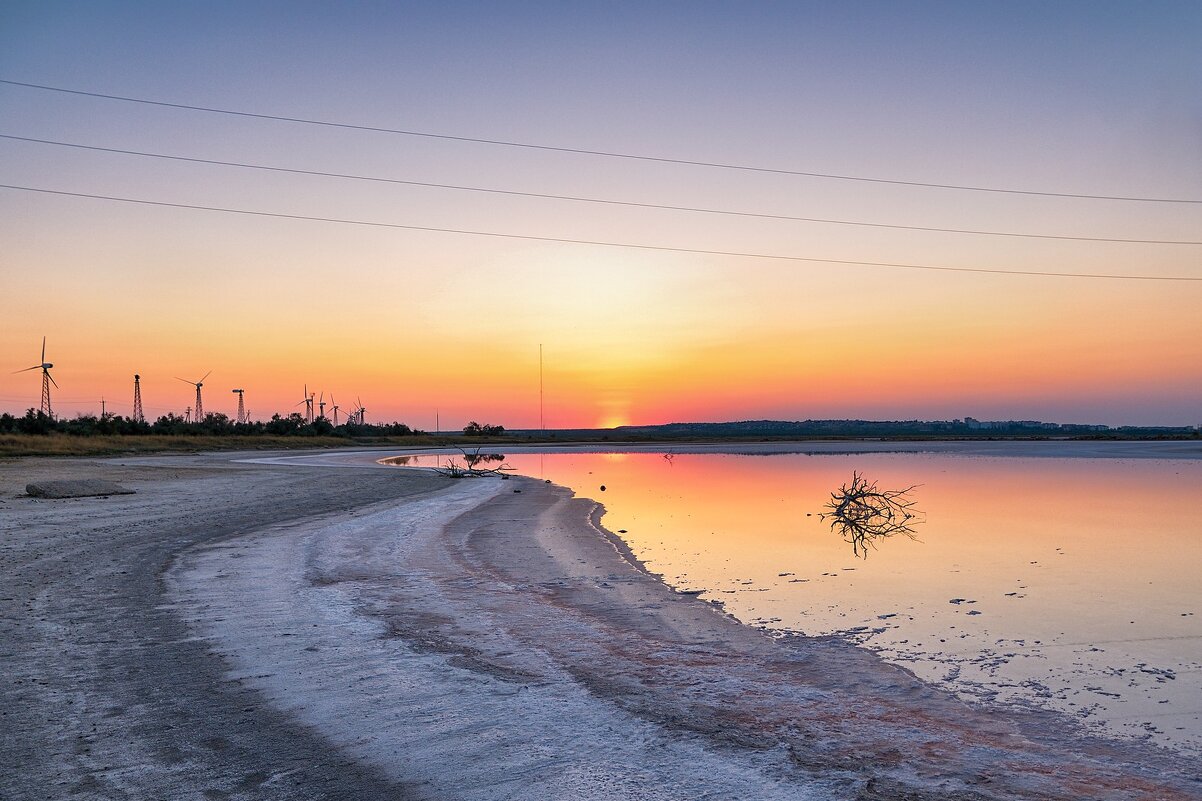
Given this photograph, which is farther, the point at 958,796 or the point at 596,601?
the point at 596,601

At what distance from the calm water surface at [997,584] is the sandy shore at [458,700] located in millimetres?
870

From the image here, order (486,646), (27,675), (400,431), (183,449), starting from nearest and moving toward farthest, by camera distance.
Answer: (27,675) → (486,646) → (183,449) → (400,431)

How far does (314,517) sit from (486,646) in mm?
12806

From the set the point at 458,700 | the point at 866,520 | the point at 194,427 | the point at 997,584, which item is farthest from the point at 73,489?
the point at 194,427

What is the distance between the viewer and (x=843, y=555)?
1595 cm

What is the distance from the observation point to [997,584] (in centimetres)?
1262

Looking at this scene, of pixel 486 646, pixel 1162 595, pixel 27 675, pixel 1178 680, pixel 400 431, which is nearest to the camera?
pixel 27 675

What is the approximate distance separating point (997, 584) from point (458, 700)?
9.59m

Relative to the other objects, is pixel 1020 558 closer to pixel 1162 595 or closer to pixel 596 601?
pixel 1162 595

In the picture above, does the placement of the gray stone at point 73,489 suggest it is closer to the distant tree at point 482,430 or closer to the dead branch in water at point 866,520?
the dead branch in water at point 866,520

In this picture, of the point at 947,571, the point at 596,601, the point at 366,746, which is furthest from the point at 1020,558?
the point at 366,746

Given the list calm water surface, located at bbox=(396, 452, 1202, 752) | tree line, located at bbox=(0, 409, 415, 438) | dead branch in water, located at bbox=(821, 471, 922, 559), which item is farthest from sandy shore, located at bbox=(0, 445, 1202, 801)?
tree line, located at bbox=(0, 409, 415, 438)

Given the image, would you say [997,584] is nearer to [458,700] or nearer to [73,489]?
[458,700]

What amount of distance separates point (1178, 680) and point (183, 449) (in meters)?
71.0
